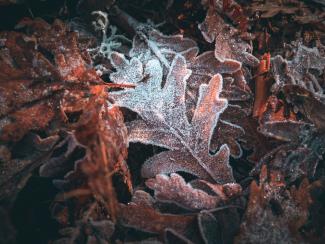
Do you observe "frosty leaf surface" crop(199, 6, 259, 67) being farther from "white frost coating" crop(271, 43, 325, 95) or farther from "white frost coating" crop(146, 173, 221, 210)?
"white frost coating" crop(146, 173, 221, 210)

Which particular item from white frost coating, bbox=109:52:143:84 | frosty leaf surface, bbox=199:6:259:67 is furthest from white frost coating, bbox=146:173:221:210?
frosty leaf surface, bbox=199:6:259:67

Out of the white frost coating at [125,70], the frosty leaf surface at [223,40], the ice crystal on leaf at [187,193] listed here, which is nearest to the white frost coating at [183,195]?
the ice crystal on leaf at [187,193]

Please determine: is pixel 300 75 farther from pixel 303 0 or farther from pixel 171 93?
pixel 171 93

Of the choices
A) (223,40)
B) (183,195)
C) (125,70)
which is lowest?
(183,195)

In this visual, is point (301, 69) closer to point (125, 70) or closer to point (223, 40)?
point (223, 40)

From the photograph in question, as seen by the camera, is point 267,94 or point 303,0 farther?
point 303,0

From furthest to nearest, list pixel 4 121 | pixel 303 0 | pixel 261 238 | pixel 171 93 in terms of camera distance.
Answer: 1. pixel 303 0
2. pixel 171 93
3. pixel 4 121
4. pixel 261 238

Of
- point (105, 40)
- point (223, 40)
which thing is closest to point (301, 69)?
point (223, 40)

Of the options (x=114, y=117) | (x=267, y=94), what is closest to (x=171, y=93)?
(x=114, y=117)
